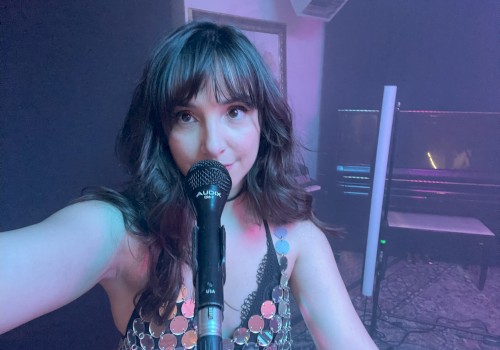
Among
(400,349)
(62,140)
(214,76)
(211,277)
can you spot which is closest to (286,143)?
(214,76)

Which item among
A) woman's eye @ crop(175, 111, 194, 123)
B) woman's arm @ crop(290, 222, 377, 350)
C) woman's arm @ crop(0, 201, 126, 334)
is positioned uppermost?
woman's eye @ crop(175, 111, 194, 123)

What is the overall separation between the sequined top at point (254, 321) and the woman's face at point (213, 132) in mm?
312

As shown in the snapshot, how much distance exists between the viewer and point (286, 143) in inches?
42.3

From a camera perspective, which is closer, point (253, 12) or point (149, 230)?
point (149, 230)

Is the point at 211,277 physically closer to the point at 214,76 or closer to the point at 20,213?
the point at 214,76

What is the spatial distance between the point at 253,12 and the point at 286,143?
988mm

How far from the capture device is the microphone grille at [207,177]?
1.77 ft

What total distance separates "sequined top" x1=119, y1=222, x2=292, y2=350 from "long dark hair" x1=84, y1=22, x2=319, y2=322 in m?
0.04

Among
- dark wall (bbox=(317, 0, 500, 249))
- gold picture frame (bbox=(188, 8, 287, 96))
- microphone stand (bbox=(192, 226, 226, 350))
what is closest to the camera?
microphone stand (bbox=(192, 226, 226, 350))

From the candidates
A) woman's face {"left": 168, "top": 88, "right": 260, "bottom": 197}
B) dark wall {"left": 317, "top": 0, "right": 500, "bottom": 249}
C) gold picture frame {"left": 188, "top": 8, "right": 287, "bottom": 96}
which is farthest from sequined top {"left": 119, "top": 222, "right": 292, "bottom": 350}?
dark wall {"left": 317, "top": 0, "right": 500, "bottom": 249}

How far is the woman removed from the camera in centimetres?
72

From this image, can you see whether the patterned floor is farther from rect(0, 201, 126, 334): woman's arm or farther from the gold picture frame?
rect(0, 201, 126, 334): woman's arm

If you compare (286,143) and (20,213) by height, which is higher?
(286,143)

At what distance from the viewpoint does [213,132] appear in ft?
2.61
